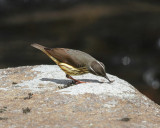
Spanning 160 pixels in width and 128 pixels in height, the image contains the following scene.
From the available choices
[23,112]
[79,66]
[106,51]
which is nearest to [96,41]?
[106,51]

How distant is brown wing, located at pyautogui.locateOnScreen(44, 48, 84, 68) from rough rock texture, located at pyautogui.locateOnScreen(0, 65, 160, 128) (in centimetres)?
49

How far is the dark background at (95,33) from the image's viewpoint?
17281 mm

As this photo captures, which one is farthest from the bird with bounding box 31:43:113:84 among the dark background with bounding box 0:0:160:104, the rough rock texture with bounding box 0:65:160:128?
the dark background with bounding box 0:0:160:104

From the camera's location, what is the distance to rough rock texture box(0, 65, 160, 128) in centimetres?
787

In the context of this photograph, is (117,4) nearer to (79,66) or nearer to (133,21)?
(133,21)

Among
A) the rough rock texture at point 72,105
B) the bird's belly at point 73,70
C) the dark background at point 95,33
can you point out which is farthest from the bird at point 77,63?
the dark background at point 95,33

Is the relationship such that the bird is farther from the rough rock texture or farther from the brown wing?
the rough rock texture

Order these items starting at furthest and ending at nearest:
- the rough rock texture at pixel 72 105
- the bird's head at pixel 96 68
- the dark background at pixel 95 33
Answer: the dark background at pixel 95 33, the bird's head at pixel 96 68, the rough rock texture at pixel 72 105

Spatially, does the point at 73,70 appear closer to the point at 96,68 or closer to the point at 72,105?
the point at 96,68

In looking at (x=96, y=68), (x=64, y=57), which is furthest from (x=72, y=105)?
(x=64, y=57)

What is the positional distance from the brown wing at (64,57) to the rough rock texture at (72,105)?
0.49m

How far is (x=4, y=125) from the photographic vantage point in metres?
7.73

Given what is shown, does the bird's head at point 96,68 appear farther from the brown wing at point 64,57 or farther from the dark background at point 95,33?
the dark background at point 95,33

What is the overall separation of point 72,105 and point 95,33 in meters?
9.93
